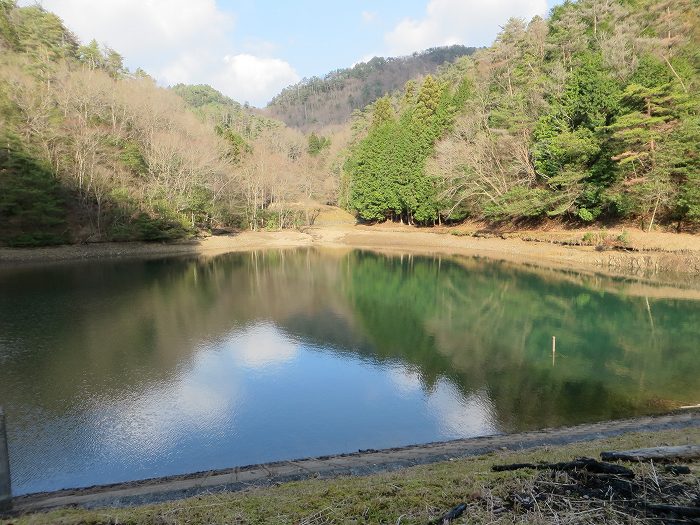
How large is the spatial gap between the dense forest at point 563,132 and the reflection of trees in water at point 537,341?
10.6 m

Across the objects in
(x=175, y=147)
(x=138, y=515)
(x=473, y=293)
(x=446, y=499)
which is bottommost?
(x=473, y=293)

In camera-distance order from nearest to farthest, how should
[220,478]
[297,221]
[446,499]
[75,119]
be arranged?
[446,499] → [220,478] → [75,119] → [297,221]

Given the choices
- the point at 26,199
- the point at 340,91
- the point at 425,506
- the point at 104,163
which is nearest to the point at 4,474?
the point at 425,506

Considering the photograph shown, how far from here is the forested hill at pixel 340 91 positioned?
163000mm

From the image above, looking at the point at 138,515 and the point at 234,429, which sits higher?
the point at 138,515

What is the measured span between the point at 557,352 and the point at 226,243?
3740cm

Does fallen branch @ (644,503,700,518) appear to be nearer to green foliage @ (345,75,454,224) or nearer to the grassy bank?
the grassy bank

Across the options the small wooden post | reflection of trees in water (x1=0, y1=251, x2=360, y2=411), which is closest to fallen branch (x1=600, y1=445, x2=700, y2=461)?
the small wooden post

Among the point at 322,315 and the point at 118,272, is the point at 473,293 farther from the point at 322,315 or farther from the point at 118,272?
the point at 118,272

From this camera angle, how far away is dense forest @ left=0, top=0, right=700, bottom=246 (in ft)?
106

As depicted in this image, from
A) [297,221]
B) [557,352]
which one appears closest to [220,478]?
[557,352]

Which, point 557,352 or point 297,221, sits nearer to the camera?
point 557,352

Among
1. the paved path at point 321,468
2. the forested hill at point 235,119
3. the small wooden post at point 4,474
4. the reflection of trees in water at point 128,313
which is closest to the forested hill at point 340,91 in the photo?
the forested hill at point 235,119

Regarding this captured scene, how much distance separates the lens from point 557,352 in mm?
16203
